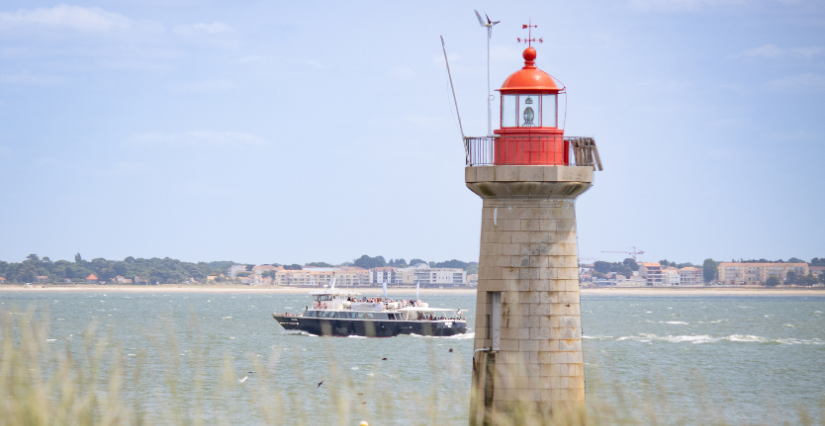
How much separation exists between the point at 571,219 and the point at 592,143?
126cm

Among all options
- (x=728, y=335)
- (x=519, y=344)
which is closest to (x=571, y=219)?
(x=519, y=344)

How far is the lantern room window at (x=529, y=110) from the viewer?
1429 centimetres

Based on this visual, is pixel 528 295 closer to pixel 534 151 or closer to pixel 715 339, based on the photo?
pixel 534 151

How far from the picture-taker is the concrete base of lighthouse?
44.0 feet

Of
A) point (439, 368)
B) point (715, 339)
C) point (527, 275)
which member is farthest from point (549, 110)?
point (715, 339)

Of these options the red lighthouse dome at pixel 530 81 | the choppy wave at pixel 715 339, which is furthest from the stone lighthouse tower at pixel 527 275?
the choppy wave at pixel 715 339

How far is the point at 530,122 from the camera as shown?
1429 centimetres

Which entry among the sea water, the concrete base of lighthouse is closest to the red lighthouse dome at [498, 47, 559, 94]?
the concrete base of lighthouse

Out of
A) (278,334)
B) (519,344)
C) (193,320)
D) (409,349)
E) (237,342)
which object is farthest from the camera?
(278,334)

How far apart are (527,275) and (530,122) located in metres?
2.37

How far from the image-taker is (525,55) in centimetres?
1477

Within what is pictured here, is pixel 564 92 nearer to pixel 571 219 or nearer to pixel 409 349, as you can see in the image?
pixel 571 219

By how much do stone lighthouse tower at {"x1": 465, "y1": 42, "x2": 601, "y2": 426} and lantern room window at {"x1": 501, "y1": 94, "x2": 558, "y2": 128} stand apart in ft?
0.56

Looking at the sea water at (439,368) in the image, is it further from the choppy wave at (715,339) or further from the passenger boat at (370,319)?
the passenger boat at (370,319)
